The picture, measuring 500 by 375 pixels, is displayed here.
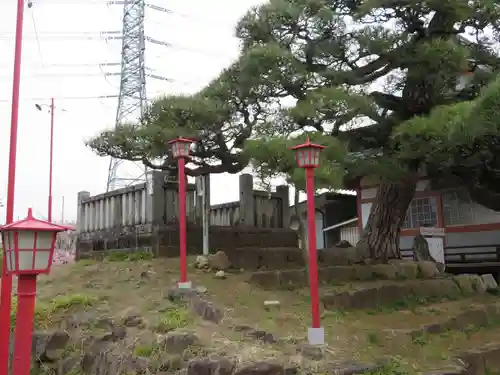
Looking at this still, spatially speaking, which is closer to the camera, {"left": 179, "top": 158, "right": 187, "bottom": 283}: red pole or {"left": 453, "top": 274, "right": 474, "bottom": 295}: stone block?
{"left": 179, "top": 158, "right": 187, "bottom": 283}: red pole

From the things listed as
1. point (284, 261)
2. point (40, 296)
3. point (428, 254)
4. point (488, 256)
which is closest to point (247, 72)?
point (284, 261)

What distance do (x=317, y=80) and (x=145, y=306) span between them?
528 cm

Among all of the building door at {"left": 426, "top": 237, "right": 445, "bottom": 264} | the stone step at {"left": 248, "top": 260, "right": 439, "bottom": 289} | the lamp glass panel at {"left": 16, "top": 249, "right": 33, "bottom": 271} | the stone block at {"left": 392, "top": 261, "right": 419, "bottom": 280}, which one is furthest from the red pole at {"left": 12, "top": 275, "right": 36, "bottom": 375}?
the building door at {"left": 426, "top": 237, "right": 445, "bottom": 264}

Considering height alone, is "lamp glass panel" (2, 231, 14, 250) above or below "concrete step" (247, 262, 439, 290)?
above

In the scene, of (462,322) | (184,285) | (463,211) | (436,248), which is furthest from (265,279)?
(463,211)

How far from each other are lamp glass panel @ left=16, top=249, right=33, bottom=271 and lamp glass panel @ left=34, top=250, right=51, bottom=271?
5 centimetres

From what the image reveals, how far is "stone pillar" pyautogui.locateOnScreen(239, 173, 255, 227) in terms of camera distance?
12.1m

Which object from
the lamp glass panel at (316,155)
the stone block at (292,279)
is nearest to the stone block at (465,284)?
the stone block at (292,279)

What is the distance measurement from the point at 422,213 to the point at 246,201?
7.88 meters

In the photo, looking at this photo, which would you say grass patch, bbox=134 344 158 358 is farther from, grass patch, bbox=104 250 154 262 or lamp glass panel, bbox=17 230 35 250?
grass patch, bbox=104 250 154 262

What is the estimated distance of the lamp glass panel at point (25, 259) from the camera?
4.05m

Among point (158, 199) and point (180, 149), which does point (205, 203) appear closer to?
point (158, 199)

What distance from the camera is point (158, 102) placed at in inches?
383

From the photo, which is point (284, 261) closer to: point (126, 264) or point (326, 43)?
point (126, 264)
